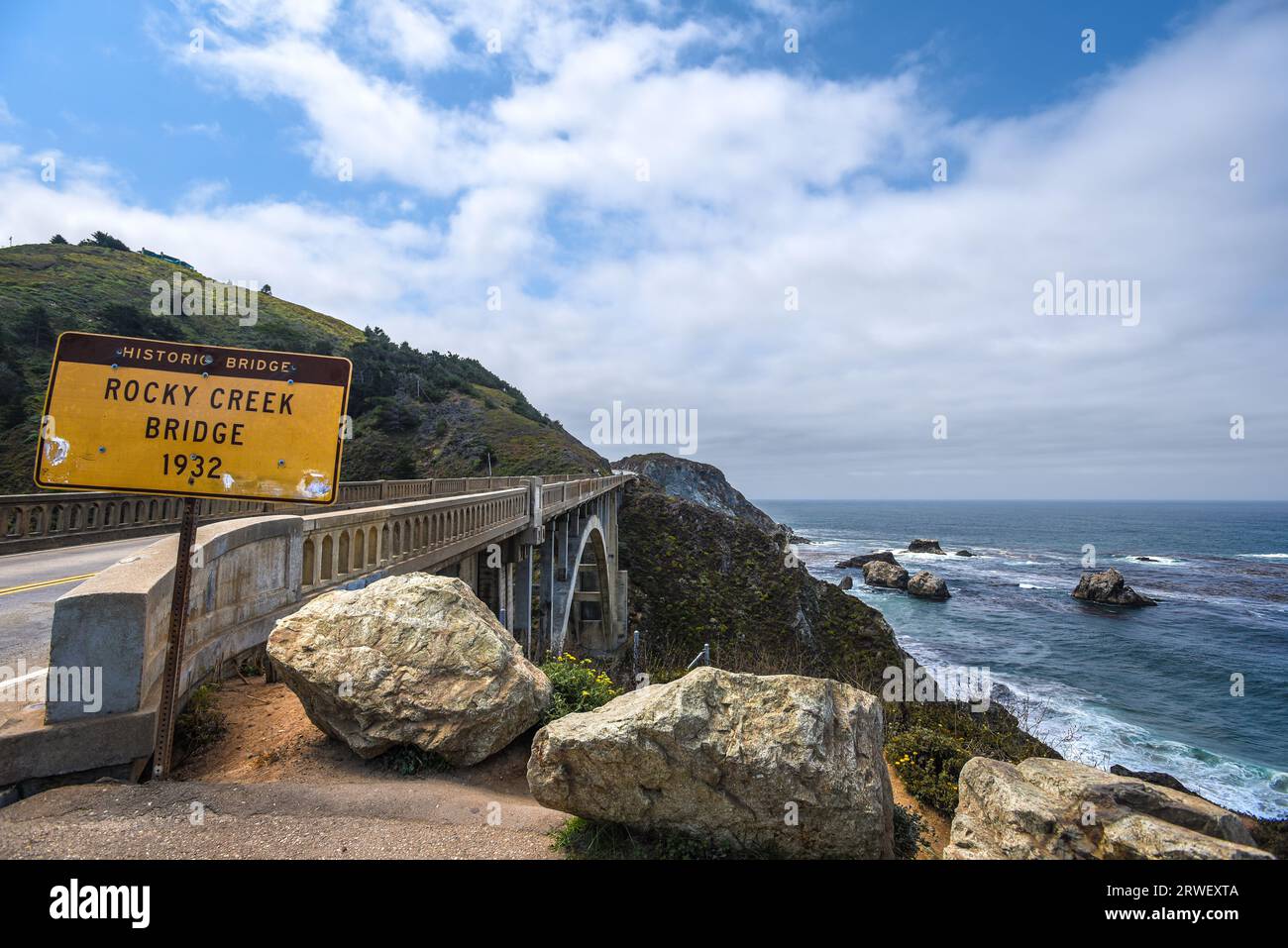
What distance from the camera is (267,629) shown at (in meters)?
5.84

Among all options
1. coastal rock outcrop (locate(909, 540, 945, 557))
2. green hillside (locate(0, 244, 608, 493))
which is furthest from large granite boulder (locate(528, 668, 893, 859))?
coastal rock outcrop (locate(909, 540, 945, 557))

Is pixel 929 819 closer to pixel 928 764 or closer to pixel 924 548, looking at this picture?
pixel 928 764

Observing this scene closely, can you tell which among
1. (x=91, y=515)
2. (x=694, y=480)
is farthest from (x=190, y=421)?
(x=694, y=480)

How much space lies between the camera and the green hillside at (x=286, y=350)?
38.1m

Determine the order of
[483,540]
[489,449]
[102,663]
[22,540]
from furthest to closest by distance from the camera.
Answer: [489,449] < [22,540] < [483,540] < [102,663]

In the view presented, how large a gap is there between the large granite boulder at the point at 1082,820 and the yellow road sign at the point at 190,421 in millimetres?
5330

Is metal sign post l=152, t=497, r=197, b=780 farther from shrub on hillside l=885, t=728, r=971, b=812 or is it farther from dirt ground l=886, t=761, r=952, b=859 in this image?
shrub on hillside l=885, t=728, r=971, b=812

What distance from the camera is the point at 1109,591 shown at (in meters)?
47.4

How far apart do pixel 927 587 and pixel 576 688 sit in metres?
52.9

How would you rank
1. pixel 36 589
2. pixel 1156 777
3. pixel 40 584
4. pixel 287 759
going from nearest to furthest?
pixel 287 759 < pixel 36 589 < pixel 40 584 < pixel 1156 777
